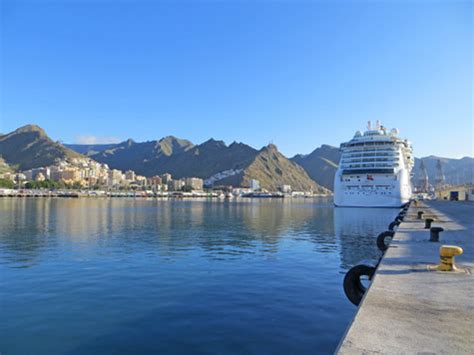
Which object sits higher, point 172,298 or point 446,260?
point 446,260

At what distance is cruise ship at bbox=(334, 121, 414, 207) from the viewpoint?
81125mm

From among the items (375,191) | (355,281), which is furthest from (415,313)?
→ (375,191)

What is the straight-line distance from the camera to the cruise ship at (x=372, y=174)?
266 feet

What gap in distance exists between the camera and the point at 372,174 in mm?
82562

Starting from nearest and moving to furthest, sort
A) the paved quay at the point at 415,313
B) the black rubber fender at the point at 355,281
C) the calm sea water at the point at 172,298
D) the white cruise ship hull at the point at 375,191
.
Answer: the paved quay at the point at 415,313
the calm sea water at the point at 172,298
the black rubber fender at the point at 355,281
the white cruise ship hull at the point at 375,191

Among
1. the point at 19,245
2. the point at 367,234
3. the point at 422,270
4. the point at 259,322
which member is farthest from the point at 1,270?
the point at 367,234

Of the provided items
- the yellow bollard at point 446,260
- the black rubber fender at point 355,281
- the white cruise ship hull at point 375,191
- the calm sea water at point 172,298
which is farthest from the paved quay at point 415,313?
the white cruise ship hull at point 375,191

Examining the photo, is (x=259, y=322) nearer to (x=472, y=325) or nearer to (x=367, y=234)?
(x=472, y=325)

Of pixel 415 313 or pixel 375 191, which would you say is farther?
pixel 375 191

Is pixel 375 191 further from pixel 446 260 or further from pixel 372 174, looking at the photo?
pixel 446 260

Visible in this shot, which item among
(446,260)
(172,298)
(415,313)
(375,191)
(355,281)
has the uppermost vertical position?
(375,191)

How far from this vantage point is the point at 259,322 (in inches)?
472

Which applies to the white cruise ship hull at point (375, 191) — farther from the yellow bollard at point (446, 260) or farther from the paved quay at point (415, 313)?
the yellow bollard at point (446, 260)

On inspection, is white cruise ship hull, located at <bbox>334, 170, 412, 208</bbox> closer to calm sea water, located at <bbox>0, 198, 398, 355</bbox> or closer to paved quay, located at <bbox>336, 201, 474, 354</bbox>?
calm sea water, located at <bbox>0, 198, 398, 355</bbox>
